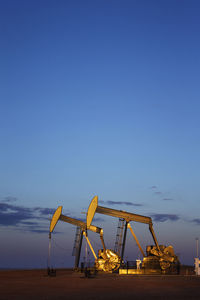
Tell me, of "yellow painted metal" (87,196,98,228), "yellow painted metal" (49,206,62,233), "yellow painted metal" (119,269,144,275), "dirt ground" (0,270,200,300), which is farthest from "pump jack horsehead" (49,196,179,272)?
"dirt ground" (0,270,200,300)

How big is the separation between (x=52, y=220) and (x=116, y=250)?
909cm

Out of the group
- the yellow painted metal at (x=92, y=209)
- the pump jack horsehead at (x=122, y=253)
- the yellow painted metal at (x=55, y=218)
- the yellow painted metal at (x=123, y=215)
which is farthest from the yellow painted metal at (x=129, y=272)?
the yellow painted metal at (x=55, y=218)

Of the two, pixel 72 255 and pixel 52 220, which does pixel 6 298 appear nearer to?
pixel 52 220

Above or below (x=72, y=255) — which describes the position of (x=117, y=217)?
above

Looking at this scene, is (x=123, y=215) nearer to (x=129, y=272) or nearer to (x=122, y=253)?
(x=122, y=253)

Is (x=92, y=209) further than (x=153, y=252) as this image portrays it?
No

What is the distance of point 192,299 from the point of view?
21.5 meters

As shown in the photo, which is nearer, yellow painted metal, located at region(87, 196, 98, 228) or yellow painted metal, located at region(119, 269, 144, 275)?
yellow painted metal, located at region(87, 196, 98, 228)

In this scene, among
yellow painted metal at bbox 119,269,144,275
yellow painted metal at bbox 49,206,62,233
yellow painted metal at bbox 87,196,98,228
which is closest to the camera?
yellow painted metal at bbox 87,196,98,228

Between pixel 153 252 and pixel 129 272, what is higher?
pixel 153 252

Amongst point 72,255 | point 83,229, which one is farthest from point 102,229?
point 72,255

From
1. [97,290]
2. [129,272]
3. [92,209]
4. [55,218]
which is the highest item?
[92,209]

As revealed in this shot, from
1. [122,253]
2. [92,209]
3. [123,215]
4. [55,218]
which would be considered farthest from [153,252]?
[55,218]

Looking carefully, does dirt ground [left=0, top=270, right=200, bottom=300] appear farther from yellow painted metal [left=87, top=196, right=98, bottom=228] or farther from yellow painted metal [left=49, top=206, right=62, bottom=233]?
yellow painted metal [left=49, top=206, right=62, bottom=233]
